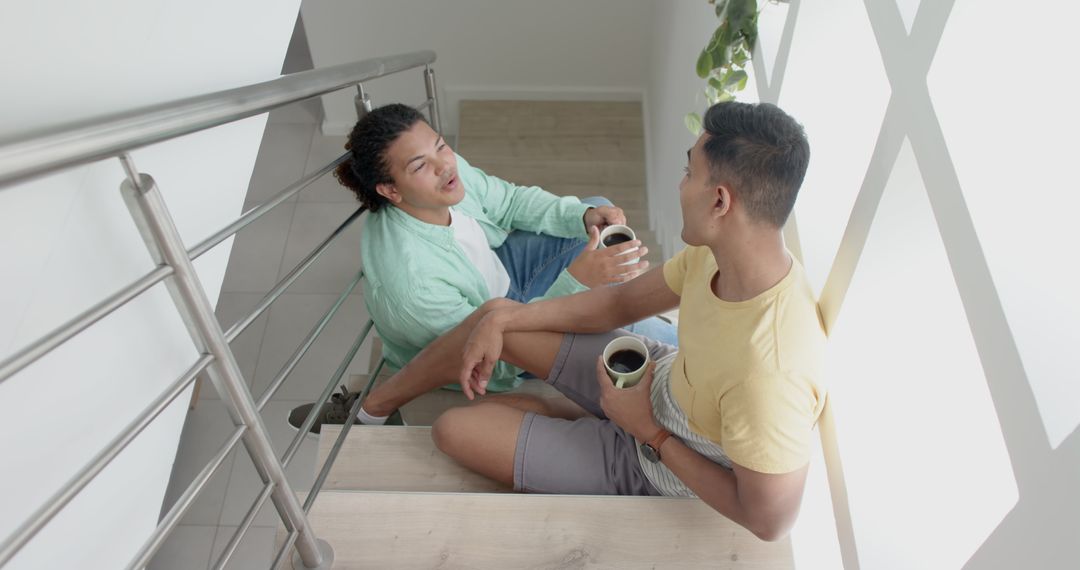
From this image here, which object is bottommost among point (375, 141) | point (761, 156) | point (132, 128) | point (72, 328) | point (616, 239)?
point (616, 239)

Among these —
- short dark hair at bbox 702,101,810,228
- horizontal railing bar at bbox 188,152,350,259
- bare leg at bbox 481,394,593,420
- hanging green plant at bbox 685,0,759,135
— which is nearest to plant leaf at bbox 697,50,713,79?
hanging green plant at bbox 685,0,759,135

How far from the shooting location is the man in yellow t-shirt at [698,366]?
1291 mm

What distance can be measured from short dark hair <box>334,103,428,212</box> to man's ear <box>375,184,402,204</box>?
1 centimetres

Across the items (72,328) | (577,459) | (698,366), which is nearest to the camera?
(72,328)

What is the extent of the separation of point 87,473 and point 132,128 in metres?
0.40

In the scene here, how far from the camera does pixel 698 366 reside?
4.73ft

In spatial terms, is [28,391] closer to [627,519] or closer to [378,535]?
[378,535]

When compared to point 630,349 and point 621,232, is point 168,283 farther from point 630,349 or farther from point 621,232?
point 621,232

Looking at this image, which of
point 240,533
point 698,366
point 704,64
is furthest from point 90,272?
point 704,64

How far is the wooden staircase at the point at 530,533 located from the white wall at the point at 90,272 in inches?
16.4

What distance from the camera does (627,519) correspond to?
1.54 metres

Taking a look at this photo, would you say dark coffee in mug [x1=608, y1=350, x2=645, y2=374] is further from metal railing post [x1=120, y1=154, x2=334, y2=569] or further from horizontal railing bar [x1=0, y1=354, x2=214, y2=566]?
horizontal railing bar [x1=0, y1=354, x2=214, y2=566]

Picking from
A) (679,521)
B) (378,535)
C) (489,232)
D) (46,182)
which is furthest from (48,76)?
(489,232)

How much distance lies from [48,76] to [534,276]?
159 centimetres
